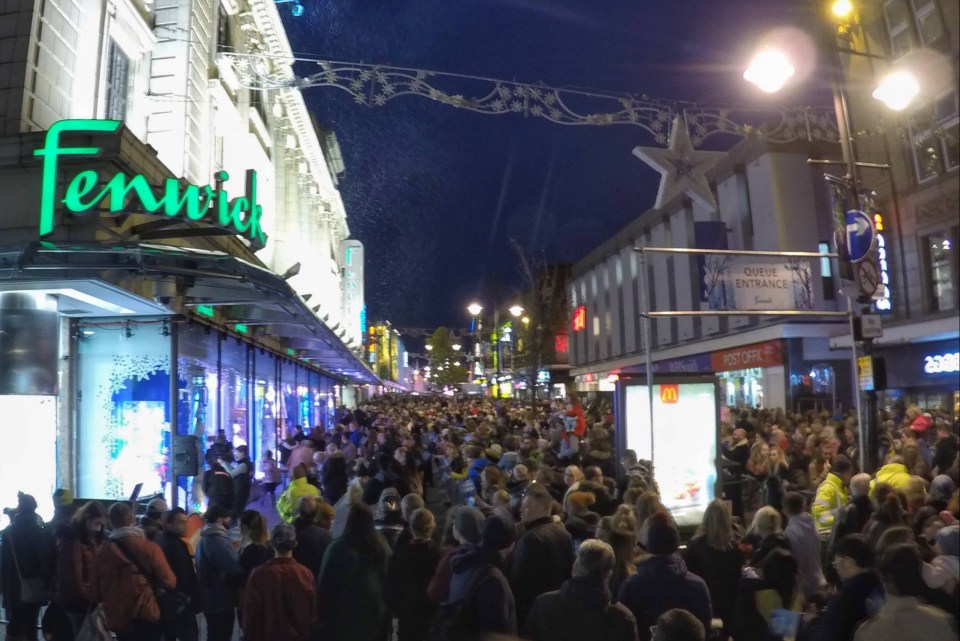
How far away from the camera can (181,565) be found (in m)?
6.45

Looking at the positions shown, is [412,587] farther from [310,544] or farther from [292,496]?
[292,496]

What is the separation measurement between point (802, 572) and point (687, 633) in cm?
330

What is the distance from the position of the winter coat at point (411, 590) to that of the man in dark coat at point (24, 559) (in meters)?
3.46

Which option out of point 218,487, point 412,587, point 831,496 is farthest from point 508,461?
point 412,587

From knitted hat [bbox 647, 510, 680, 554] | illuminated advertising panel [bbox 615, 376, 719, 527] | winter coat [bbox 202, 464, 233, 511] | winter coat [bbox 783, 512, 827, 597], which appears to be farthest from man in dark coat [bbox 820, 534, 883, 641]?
winter coat [bbox 202, 464, 233, 511]

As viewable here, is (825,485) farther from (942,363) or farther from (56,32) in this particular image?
(942,363)

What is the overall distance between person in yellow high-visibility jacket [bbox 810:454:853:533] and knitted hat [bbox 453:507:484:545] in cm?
464

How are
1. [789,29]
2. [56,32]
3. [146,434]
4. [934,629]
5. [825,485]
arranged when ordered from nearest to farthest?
[934,629], [825,485], [789,29], [56,32], [146,434]

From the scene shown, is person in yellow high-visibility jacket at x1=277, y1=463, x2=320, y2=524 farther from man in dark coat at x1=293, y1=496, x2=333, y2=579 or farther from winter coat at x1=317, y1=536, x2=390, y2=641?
winter coat at x1=317, y1=536, x2=390, y2=641

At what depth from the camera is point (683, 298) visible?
40.0 metres

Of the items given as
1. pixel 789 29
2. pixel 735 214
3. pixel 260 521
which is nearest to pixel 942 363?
pixel 735 214

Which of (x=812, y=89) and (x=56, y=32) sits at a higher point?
(x=56, y=32)

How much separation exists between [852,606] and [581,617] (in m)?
1.55

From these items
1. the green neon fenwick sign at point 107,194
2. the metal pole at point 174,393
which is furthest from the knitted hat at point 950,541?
the metal pole at point 174,393
